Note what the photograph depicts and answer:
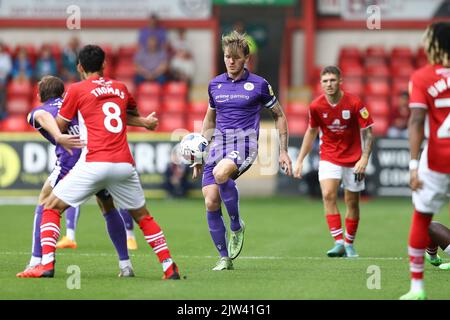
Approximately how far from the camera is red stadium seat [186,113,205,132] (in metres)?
23.6

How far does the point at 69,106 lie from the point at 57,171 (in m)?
1.38

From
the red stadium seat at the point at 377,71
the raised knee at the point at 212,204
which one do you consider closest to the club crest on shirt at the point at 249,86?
the raised knee at the point at 212,204

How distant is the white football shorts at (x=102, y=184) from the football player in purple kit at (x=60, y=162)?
282 millimetres

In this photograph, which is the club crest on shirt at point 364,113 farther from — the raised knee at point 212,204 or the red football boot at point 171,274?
the red football boot at point 171,274

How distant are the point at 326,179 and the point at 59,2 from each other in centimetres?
1601

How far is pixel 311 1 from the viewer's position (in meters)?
26.3

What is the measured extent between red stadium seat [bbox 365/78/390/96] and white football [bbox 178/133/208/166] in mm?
14561

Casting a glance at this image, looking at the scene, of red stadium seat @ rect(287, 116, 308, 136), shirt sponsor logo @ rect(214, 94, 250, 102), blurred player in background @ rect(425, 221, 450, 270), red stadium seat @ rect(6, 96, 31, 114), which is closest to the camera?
blurred player in background @ rect(425, 221, 450, 270)

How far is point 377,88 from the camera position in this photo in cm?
2469

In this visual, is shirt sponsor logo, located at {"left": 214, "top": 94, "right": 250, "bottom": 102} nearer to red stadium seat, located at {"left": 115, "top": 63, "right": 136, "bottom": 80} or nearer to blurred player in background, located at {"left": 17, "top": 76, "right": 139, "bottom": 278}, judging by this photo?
blurred player in background, located at {"left": 17, "top": 76, "right": 139, "bottom": 278}

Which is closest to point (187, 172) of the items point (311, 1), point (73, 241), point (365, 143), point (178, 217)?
point (178, 217)

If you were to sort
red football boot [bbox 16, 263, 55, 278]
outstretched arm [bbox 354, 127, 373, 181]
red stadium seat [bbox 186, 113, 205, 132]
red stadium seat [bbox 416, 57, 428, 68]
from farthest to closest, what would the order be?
red stadium seat [bbox 416, 57, 428, 68] → red stadium seat [bbox 186, 113, 205, 132] → outstretched arm [bbox 354, 127, 373, 181] → red football boot [bbox 16, 263, 55, 278]

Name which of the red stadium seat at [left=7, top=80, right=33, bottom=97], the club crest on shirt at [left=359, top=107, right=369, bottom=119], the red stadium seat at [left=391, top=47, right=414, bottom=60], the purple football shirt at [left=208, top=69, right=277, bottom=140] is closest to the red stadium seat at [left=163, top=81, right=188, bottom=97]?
the red stadium seat at [left=7, top=80, right=33, bottom=97]

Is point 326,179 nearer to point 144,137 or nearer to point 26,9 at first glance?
point 144,137
